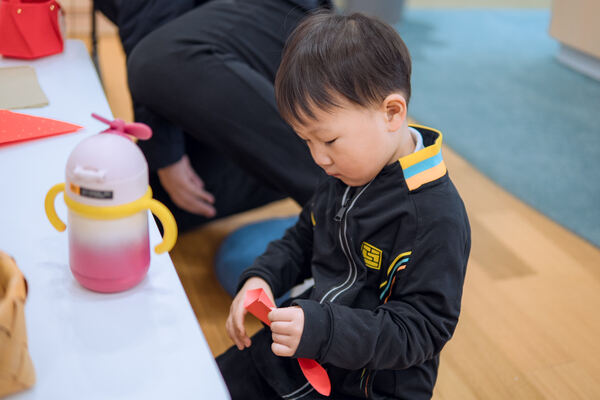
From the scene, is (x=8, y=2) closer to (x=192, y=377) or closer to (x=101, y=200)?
(x=101, y=200)

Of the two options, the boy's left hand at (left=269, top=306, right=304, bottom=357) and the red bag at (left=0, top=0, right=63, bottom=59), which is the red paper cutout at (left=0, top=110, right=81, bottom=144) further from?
the boy's left hand at (left=269, top=306, right=304, bottom=357)

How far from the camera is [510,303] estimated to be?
53.4 inches

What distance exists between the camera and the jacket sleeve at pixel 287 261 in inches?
32.1

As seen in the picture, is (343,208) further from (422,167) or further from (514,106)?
(514,106)

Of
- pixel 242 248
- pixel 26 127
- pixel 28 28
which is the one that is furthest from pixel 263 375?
pixel 28 28

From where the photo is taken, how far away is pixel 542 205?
1726 mm

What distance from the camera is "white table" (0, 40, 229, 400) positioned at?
49 cm

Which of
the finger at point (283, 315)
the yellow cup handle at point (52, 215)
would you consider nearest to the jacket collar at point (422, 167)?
the finger at point (283, 315)

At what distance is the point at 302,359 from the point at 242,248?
2.31 ft

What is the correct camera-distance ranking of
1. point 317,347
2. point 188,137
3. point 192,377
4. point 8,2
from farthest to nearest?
point 188,137 < point 8,2 < point 317,347 < point 192,377

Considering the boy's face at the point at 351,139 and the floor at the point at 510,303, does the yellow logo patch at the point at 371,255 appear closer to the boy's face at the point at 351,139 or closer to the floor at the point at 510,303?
the boy's face at the point at 351,139

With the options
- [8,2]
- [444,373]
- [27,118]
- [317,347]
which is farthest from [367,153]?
[8,2]

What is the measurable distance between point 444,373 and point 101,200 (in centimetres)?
84

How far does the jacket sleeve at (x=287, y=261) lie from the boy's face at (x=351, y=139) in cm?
16
